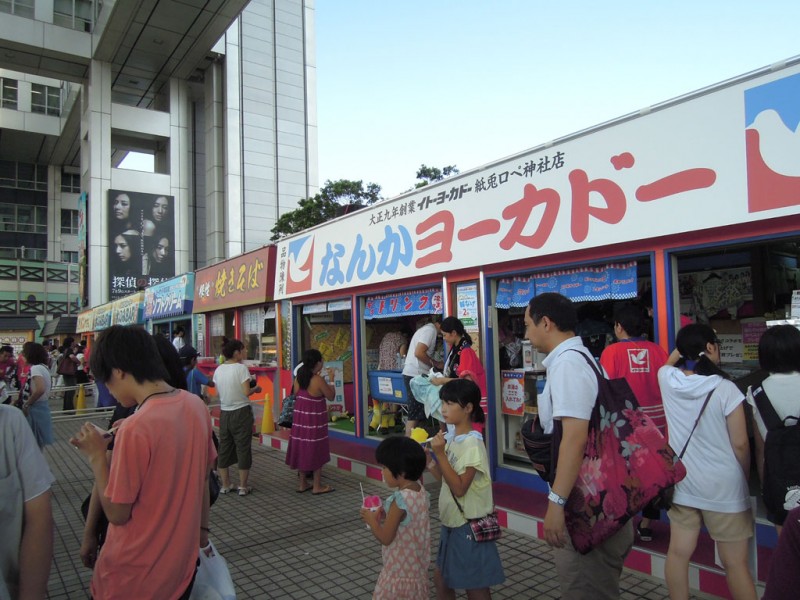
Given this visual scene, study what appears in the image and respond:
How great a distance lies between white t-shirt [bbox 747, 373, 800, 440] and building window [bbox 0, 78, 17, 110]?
46.7m

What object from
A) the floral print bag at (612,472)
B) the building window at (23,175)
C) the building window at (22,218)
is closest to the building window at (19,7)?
the building window at (23,175)

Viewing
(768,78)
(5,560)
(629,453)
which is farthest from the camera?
(768,78)

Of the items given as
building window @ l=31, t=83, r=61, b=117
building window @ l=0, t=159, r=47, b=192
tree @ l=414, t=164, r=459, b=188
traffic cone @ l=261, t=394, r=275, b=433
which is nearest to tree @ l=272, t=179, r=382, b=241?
tree @ l=414, t=164, r=459, b=188

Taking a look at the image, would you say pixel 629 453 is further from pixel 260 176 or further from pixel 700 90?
pixel 260 176

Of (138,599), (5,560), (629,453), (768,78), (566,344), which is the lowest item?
(138,599)

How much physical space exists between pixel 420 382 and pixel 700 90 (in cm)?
341

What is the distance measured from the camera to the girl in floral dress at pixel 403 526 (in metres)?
2.76

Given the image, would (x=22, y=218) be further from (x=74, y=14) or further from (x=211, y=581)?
(x=211, y=581)

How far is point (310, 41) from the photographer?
3741 cm

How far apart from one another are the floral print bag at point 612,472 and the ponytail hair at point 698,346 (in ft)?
3.47

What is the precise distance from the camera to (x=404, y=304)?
718cm

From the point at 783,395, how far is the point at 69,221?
5125 centimetres

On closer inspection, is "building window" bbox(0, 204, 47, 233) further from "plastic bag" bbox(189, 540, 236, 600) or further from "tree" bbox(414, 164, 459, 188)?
"plastic bag" bbox(189, 540, 236, 600)

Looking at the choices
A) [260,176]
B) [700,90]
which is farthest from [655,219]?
[260,176]
